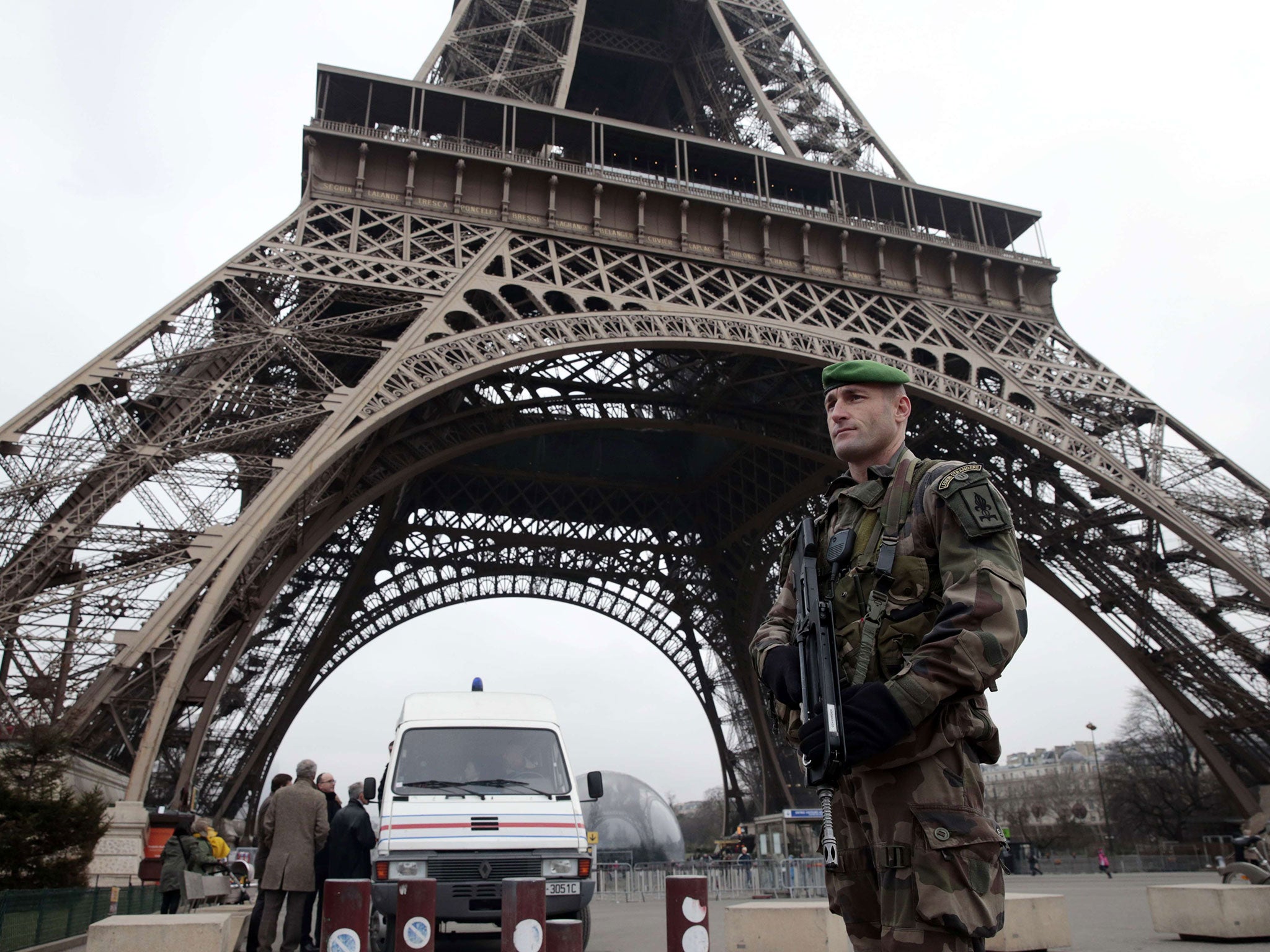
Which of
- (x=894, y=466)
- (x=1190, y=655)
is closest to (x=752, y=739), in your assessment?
(x=1190, y=655)

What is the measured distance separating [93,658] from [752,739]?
92.3 ft

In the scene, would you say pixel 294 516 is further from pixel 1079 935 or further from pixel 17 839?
pixel 1079 935

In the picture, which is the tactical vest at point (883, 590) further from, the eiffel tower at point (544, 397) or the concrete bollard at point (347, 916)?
the eiffel tower at point (544, 397)

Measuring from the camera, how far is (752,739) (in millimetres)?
35906

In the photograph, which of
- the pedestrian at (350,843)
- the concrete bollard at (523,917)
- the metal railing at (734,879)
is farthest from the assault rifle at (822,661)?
the metal railing at (734,879)

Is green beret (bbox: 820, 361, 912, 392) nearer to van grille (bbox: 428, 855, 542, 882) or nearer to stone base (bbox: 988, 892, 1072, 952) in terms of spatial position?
van grille (bbox: 428, 855, 542, 882)

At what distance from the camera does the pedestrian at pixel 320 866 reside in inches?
303

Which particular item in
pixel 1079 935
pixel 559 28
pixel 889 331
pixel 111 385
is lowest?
pixel 1079 935

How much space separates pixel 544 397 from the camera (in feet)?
68.6

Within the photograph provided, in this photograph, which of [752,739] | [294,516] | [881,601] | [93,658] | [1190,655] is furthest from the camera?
[752,739]

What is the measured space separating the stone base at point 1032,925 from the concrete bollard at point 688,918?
12.4 feet

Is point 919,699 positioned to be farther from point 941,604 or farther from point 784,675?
point 784,675

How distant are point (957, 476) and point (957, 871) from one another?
101 centimetres

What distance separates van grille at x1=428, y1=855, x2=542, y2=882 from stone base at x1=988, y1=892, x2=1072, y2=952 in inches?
148
